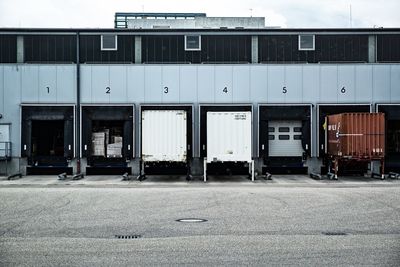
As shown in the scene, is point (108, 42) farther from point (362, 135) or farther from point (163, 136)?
point (362, 135)

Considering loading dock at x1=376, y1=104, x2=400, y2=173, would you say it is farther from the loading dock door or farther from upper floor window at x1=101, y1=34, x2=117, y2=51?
the loading dock door

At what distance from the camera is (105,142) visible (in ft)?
104

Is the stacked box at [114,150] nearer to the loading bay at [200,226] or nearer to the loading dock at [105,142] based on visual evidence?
the loading dock at [105,142]

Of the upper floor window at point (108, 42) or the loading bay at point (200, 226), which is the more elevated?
the upper floor window at point (108, 42)

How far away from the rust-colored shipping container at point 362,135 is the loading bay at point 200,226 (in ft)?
12.4

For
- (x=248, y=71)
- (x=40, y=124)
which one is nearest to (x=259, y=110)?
(x=248, y=71)

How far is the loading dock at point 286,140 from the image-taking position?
102 feet

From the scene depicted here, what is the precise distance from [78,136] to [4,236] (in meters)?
19.3

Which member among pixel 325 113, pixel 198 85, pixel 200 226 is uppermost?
pixel 198 85

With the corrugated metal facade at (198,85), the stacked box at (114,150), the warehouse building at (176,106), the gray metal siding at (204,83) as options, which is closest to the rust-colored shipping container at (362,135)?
the warehouse building at (176,106)

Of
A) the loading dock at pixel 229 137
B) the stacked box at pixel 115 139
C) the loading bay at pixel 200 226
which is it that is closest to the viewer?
the loading bay at pixel 200 226

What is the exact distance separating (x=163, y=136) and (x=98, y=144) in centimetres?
492

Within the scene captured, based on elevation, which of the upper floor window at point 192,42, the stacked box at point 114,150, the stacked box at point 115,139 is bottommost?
the stacked box at point 114,150

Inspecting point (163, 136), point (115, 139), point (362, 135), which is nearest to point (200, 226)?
point (163, 136)
